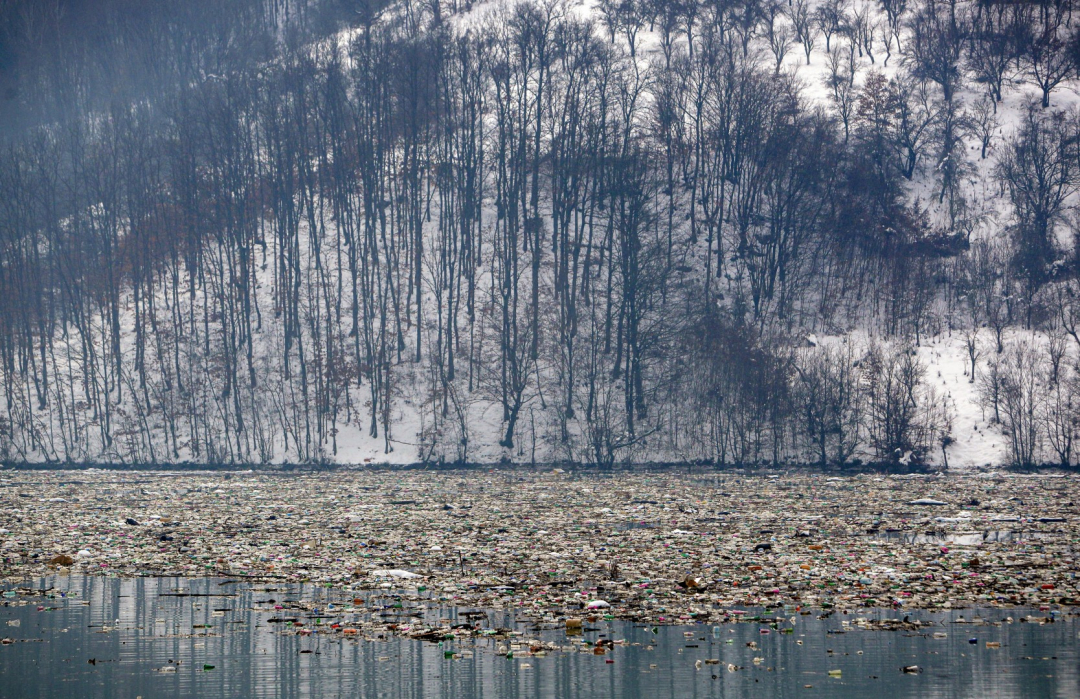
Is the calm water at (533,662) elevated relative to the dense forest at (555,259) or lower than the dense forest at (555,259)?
lower

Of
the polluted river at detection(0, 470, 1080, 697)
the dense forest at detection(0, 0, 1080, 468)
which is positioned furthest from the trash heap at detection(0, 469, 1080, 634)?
the dense forest at detection(0, 0, 1080, 468)

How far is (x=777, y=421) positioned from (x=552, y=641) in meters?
37.0

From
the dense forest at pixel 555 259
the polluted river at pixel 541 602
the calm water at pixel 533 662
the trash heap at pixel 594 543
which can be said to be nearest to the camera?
the calm water at pixel 533 662

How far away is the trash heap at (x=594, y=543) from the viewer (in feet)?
44.3

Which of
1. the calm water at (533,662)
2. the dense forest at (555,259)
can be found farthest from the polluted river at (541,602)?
the dense forest at (555,259)

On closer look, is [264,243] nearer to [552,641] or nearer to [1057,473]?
[1057,473]

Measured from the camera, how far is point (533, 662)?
10297mm

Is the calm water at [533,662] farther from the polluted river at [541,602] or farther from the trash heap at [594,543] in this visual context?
the trash heap at [594,543]

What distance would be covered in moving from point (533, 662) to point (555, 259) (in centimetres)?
4867

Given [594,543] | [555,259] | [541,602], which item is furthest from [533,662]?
[555,259]

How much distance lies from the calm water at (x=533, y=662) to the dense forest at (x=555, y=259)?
112ft

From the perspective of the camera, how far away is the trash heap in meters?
13.5

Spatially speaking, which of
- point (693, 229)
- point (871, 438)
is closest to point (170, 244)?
point (693, 229)

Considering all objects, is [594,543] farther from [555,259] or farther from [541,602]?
[555,259]
